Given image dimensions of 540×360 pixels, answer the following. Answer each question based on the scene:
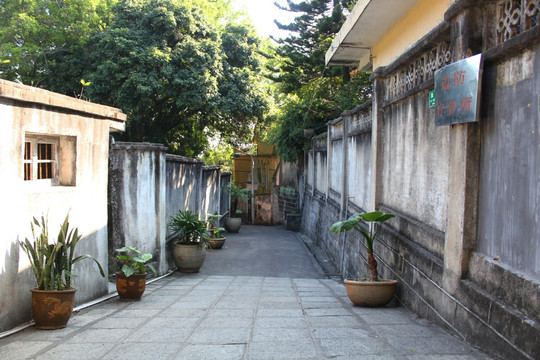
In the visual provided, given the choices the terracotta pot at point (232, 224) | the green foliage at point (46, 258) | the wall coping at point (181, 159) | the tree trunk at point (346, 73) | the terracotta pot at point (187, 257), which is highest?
the tree trunk at point (346, 73)

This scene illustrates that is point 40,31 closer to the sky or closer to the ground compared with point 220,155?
closer to the sky

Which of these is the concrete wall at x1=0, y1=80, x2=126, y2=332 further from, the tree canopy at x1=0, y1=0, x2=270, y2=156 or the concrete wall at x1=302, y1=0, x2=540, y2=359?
the tree canopy at x1=0, y1=0, x2=270, y2=156

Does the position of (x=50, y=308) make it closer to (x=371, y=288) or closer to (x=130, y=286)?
(x=130, y=286)

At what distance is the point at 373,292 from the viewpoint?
512 centimetres

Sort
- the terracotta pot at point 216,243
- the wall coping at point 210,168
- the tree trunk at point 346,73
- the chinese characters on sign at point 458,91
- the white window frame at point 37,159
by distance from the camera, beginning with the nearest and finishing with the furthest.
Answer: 1. the chinese characters on sign at point 458,91
2. the white window frame at point 37,159
3. the terracotta pot at point 216,243
4. the wall coping at point 210,168
5. the tree trunk at point 346,73

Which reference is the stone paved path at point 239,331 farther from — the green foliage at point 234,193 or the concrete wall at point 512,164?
the green foliage at point 234,193

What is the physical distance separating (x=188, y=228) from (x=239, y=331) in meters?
4.82

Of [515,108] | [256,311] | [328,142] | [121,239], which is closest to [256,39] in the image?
[328,142]

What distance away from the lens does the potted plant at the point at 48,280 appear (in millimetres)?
4354

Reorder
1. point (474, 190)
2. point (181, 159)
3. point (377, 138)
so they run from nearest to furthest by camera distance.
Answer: point (474, 190), point (377, 138), point (181, 159)

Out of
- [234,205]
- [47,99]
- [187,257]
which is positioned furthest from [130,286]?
[234,205]

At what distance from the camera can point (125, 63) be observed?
15.1 metres

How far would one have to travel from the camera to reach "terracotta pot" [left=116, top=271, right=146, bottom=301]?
Answer: 586cm

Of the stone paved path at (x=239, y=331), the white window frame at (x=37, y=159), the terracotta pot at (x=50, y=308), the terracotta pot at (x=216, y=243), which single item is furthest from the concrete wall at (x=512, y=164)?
the terracotta pot at (x=216, y=243)
